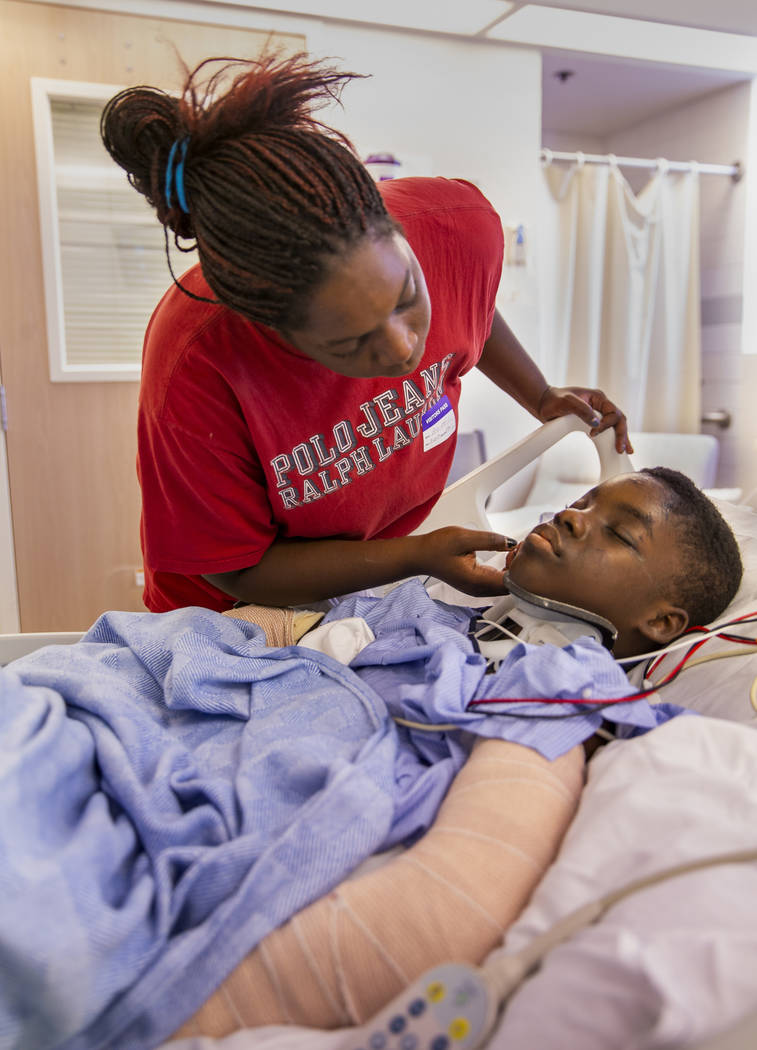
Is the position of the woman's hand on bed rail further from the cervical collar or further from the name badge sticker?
the cervical collar

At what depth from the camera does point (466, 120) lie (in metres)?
3.26

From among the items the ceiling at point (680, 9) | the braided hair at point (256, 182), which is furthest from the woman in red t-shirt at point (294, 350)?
the ceiling at point (680, 9)

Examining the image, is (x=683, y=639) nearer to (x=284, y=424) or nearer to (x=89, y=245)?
(x=284, y=424)

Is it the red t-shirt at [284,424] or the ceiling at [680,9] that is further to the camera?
the ceiling at [680,9]

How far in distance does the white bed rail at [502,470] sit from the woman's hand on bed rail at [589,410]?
0.02 m

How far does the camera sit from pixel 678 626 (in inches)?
47.6

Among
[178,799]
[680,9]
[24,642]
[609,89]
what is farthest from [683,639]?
[609,89]

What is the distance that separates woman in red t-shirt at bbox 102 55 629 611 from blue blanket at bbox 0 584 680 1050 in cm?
18

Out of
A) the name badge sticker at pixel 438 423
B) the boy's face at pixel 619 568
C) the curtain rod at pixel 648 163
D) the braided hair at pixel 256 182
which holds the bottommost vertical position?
the boy's face at pixel 619 568

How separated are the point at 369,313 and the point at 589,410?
803 millimetres

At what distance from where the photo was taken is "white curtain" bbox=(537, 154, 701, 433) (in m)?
3.34

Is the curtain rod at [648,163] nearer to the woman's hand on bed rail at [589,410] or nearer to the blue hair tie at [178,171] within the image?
the woman's hand on bed rail at [589,410]

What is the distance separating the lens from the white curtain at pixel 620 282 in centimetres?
334

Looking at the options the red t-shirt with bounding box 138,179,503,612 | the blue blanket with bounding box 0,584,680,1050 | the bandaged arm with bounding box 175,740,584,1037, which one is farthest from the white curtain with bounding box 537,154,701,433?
the bandaged arm with bounding box 175,740,584,1037
